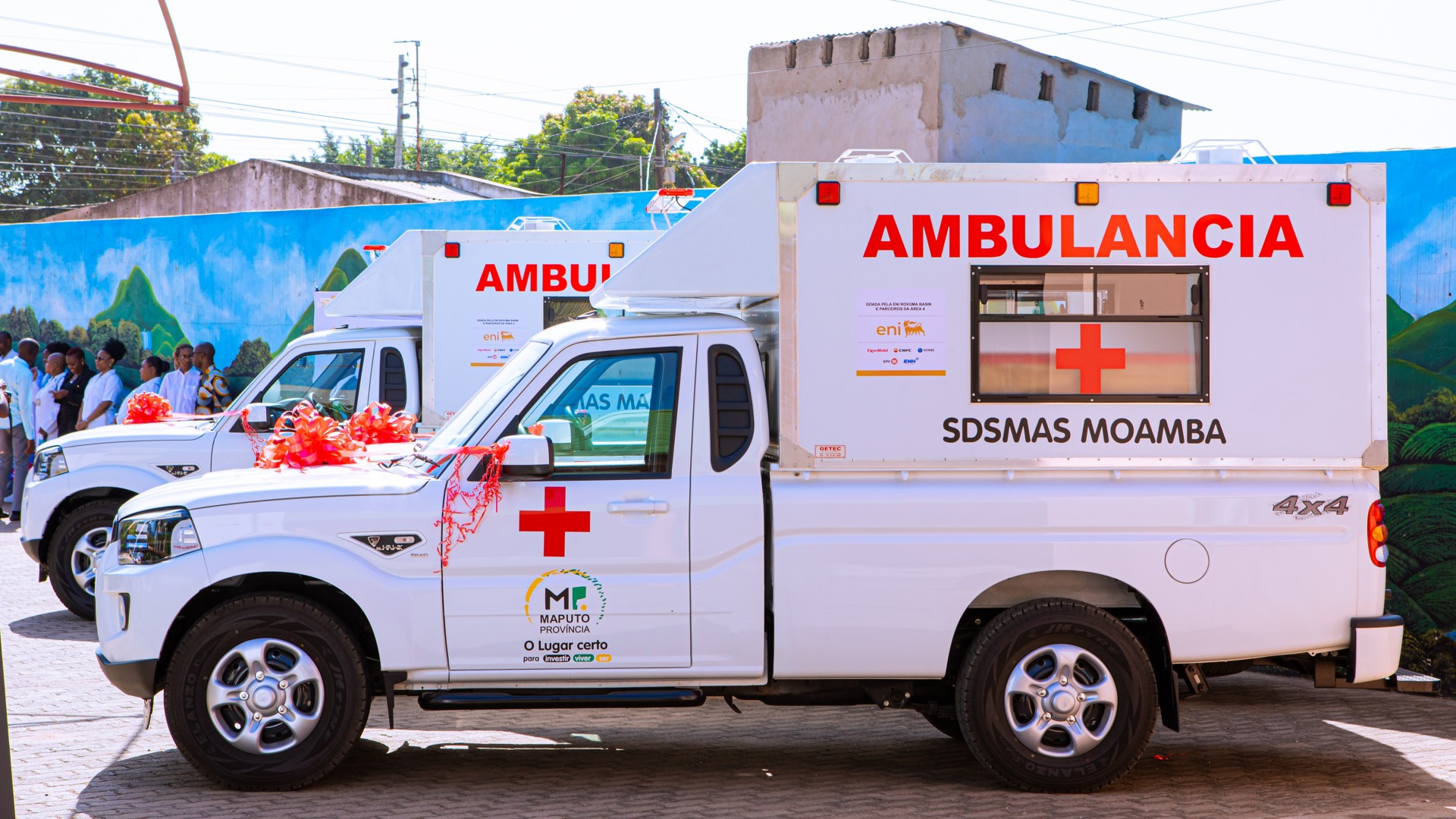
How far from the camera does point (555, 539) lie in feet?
19.2

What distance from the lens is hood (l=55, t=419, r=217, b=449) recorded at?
10.1 meters

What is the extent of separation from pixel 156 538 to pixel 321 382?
177 inches

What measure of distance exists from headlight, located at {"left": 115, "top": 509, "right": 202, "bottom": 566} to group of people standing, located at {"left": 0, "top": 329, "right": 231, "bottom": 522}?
8718mm

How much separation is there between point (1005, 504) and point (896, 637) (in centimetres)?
75

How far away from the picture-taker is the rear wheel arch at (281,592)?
5.89 m

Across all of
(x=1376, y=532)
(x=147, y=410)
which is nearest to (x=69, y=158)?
(x=147, y=410)

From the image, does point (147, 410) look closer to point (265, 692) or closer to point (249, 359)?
point (265, 692)

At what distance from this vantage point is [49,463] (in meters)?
10.2

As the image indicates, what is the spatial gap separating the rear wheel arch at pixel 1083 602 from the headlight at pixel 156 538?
3375mm

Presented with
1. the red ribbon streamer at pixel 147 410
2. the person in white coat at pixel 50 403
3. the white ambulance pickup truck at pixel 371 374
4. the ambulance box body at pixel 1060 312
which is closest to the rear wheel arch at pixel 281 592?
the ambulance box body at pixel 1060 312

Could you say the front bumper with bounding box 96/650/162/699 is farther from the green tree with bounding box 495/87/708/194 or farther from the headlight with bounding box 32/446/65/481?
the green tree with bounding box 495/87/708/194

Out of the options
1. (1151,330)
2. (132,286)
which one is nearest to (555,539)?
(1151,330)

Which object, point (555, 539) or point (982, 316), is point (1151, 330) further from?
point (555, 539)

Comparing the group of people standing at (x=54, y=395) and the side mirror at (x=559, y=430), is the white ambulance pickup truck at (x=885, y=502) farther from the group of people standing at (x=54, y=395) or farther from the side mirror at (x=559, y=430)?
the group of people standing at (x=54, y=395)
